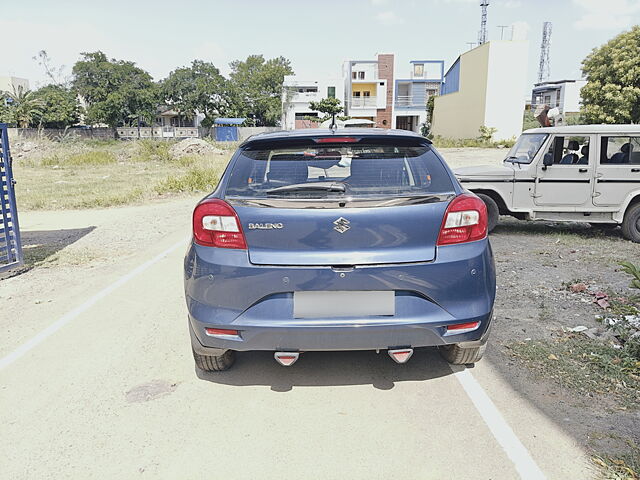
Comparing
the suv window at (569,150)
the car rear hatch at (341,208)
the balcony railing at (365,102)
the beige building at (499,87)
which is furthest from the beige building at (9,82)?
the car rear hatch at (341,208)

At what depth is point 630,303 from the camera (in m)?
5.17

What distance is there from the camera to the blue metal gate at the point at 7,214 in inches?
259

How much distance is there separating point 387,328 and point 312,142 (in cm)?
135

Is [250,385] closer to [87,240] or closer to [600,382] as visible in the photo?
[600,382]

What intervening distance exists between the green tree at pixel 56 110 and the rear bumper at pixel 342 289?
218 ft

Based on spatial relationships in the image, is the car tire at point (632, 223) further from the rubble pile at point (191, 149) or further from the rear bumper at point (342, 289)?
the rubble pile at point (191, 149)

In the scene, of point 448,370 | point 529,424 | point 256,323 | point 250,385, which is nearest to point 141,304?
point 250,385

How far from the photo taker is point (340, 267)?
3.16 metres

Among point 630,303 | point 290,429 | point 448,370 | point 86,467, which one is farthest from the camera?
point 630,303

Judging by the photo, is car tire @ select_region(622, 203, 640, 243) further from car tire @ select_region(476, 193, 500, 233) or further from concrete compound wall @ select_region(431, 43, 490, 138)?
concrete compound wall @ select_region(431, 43, 490, 138)

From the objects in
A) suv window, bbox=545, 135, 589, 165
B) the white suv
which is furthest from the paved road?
suv window, bbox=545, 135, 589, 165

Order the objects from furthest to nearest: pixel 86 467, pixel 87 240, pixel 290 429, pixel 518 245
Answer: pixel 87 240 → pixel 518 245 → pixel 290 429 → pixel 86 467

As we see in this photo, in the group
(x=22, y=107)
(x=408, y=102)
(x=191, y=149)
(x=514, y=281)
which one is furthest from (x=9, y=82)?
(x=514, y=281)

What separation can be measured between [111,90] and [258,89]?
868 inches
